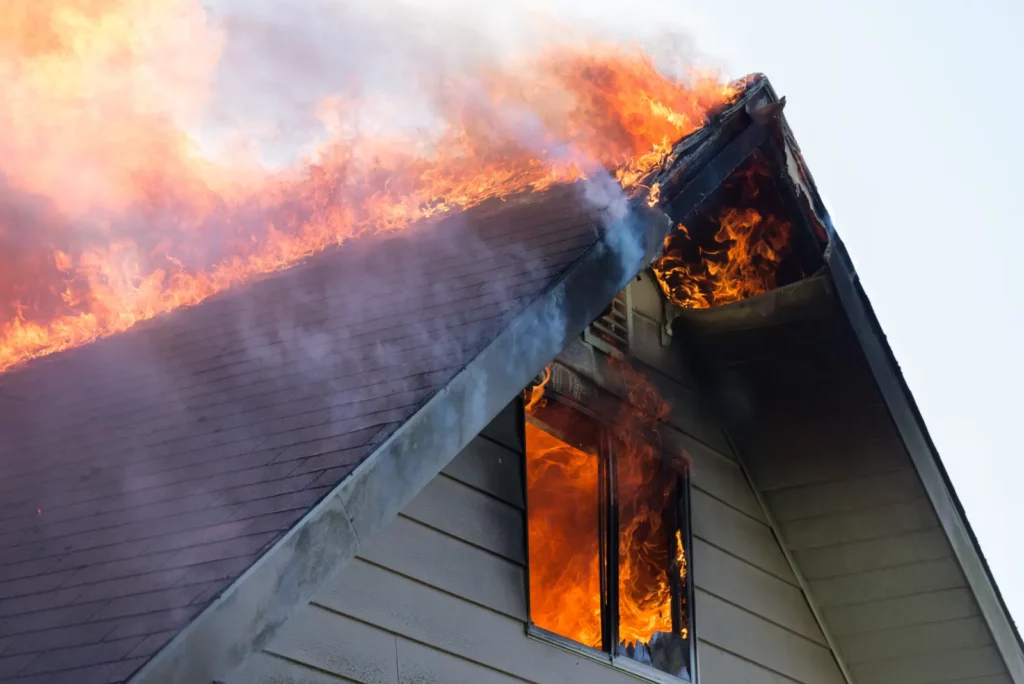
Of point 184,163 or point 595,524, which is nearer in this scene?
point 595,524

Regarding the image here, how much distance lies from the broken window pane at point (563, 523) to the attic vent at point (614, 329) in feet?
1.66

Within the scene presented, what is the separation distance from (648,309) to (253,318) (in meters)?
2.68

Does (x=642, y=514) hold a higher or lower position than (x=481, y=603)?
higher

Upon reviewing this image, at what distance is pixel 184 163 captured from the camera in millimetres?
8891

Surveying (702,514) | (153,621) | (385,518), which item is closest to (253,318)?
(385,518)

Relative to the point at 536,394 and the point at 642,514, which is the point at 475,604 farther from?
the point at 642,514

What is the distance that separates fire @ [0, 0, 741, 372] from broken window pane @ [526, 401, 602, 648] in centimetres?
131

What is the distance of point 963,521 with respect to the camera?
21.4 ft

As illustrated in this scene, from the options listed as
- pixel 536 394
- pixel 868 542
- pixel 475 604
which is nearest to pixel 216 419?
pixel 475 604

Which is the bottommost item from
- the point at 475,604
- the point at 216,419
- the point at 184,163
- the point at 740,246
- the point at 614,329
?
the point at 475,604

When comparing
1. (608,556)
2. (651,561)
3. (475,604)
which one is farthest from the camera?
(651,561)

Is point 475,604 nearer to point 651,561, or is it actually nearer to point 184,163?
point 651,561

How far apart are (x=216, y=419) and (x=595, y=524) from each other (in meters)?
2.47

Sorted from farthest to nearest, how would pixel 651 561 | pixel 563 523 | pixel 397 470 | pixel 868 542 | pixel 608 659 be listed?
1. pixel 868 542
2. pixel 651 561
3. pixel 563 523
4. pixel 608 659
5. pixel 397 470
